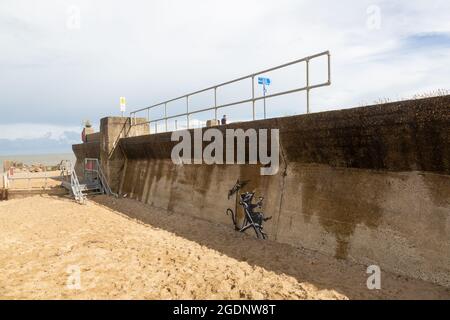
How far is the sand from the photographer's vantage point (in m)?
6.15

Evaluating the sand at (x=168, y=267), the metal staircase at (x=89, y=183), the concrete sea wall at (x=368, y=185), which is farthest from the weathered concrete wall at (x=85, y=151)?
the concrete sea wall at (x=368, y=185)

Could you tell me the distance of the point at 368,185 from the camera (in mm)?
7195

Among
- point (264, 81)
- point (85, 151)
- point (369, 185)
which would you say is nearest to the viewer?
point (369, 185)

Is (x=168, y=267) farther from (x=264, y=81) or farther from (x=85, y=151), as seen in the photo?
(x=85, y=151)

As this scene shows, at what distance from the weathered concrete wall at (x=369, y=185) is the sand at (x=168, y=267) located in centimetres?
41

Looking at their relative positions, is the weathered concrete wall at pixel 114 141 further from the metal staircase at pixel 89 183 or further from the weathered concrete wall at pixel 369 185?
the weathered concrete wall at pixel 369 185

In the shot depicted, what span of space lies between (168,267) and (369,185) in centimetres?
433

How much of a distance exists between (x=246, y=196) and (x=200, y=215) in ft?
7.97

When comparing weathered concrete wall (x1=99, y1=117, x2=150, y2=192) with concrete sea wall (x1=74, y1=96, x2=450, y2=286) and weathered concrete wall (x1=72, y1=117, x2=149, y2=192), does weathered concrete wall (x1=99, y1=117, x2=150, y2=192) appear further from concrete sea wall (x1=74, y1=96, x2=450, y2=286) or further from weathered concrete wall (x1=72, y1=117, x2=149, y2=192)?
concrete sea wall (x1=74, y1=96, x2=450, y2=286)

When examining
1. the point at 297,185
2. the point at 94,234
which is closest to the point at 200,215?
the point at 94,234

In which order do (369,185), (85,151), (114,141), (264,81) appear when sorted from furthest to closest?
(85,151), (114,141), (264,81), (369,185)

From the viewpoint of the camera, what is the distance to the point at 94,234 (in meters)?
10.1

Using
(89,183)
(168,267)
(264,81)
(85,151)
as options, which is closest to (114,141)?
(89,183)

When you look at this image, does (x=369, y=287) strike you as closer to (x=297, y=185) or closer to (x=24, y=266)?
(x=297, y=185)
